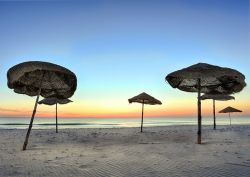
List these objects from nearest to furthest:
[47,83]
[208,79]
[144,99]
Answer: [47,83] → [208,79] → [144,99]

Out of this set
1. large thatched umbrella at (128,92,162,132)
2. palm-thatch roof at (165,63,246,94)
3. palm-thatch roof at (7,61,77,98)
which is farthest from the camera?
large thatched umbrella at (128,92,162,132)

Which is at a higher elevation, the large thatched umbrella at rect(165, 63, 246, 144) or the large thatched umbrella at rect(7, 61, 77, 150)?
the large thatched umbrella at rect(165, 63, 246, 144)

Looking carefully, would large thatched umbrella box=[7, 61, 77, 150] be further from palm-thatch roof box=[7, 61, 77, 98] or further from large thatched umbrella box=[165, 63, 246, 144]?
large thatched umbrella box=[165, 63, 246, 144]

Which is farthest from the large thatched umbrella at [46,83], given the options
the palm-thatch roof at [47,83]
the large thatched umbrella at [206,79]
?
the large thatched umbrella at [206,79]

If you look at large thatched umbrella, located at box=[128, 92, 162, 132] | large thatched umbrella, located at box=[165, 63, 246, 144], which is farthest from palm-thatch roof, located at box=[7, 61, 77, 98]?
large thatched umbrella, located at box=[128, 92, 162, 132]

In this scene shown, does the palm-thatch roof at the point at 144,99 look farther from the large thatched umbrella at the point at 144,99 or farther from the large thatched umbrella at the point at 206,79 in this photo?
the large thatched umbrella at the point at 206,79

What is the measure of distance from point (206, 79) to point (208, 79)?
84 mm

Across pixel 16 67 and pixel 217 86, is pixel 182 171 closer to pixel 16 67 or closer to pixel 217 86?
pixel 16 67

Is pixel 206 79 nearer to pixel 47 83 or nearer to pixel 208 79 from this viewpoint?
pixel 208 79

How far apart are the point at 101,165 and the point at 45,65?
4313mm

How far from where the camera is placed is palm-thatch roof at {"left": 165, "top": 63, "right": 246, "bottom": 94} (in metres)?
9.35

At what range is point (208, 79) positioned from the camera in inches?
449

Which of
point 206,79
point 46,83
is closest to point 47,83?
point 46,83

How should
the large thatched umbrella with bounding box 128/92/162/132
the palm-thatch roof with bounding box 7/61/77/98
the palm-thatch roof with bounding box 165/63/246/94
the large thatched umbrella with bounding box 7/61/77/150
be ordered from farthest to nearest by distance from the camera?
the large thatched umbrella with bounding box 128/92/162/132
the palm-thatch roof with bounding box 7/61/77/98
the large thatched umbrella with bounding box 7/61/77/150
the palm-thatch roof with bounding box 165/63/246/94
